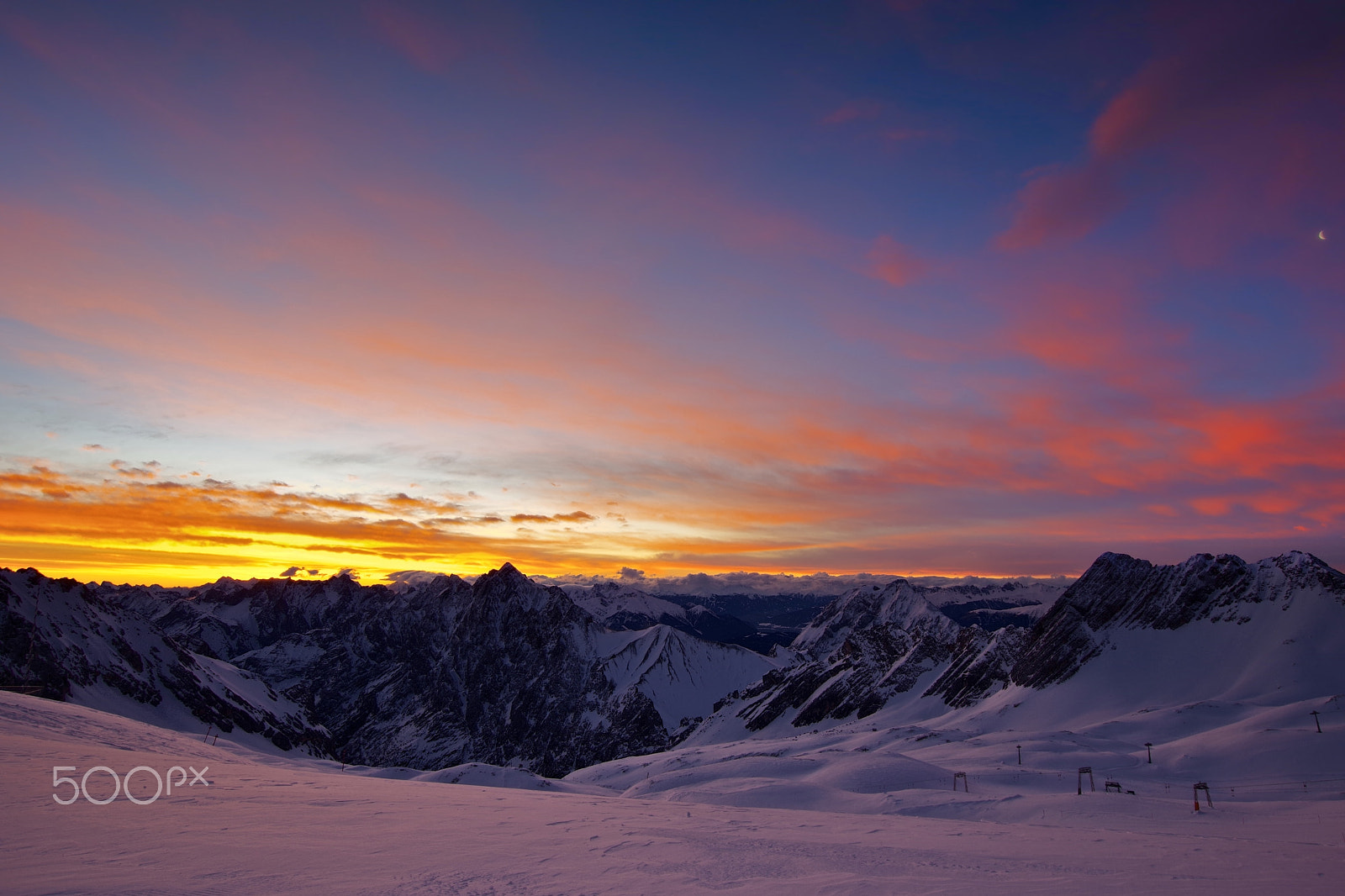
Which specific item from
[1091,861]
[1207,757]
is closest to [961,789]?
[1207,757]

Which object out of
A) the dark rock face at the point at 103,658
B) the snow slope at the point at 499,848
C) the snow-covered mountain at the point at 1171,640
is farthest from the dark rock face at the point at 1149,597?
the dark rock face at the point at 103,658

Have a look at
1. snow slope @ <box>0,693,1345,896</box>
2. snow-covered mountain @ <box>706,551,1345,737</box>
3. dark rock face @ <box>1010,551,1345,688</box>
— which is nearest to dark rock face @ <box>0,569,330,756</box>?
snow slope @ <box>0,693,1345,896</box>

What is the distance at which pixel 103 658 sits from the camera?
15750cm

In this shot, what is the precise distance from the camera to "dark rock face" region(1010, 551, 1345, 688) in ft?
404

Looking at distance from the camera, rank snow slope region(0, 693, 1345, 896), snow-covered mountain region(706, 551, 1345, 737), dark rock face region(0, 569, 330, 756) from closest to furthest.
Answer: snow slope region(0, 693, 1345, 896) → snow-covered mountain region(706, 551, 1345, 737) → dark rock face region(0, 569, 330, 756)

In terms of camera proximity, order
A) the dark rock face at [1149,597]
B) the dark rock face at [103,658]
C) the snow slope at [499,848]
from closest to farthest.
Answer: the snow slope at [499,848], the dark rock face at [1149,597], the dark rock face at [103,658]

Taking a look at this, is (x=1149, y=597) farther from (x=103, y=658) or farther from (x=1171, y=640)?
(x=103, y=658)

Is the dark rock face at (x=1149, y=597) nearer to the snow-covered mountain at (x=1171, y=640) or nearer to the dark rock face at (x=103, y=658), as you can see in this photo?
the snow-covered mountain at (x=1171, y=640)

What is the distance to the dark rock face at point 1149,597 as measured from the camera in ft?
404

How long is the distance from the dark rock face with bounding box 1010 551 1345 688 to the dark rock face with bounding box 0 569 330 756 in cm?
18683

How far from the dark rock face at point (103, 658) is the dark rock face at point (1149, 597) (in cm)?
18683

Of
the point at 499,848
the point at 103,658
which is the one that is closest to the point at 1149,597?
the point at 499,848

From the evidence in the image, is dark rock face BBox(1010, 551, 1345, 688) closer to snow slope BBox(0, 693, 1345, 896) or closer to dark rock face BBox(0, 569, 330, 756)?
snow slope BBox(0, 693, 1345, 896)

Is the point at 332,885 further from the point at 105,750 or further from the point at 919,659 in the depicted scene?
the point at 919,659
